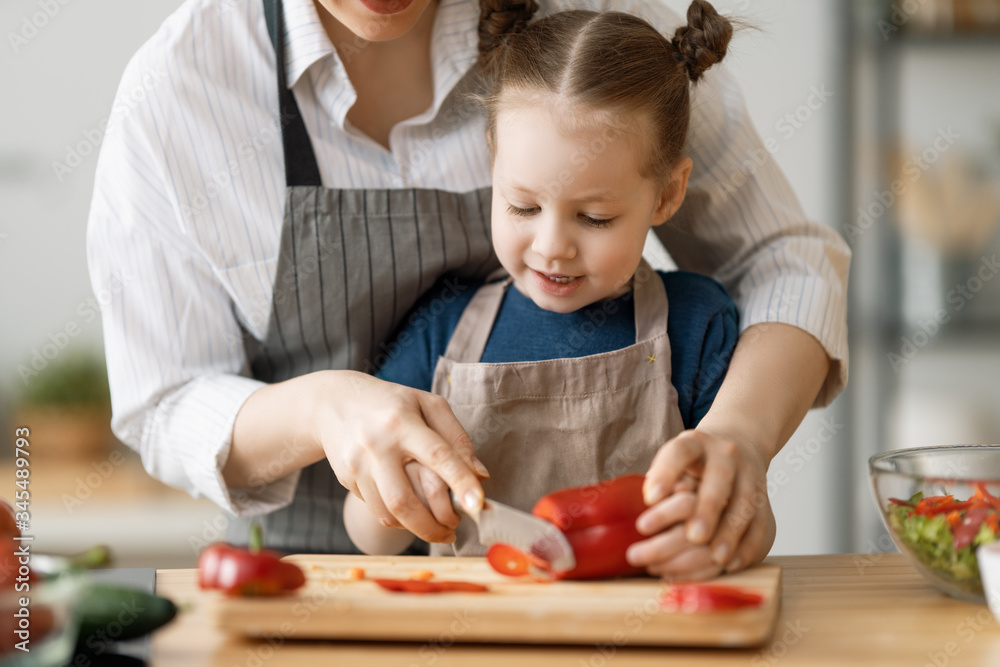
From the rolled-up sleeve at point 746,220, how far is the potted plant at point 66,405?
6.13 feet

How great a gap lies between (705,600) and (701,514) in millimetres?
112

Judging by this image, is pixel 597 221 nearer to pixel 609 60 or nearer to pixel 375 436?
pixel 609 60

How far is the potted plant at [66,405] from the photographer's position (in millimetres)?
2467

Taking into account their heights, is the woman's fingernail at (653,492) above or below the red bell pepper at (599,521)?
above

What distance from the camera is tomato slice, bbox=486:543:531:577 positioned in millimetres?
788

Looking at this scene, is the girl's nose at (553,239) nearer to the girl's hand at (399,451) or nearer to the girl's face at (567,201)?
the girl's face at (567,201)

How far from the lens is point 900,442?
7.88 feet

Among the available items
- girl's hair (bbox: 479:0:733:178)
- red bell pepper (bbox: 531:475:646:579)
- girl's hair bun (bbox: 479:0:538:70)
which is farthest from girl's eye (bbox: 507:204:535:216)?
red bell pepper (bbox: 531:475:646:579)

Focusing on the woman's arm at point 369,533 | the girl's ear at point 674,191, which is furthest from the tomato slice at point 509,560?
the girl's ear at point 674,191

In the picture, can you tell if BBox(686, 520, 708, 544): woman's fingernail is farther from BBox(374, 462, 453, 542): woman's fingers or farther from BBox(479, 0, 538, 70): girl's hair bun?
BBox(479, 0, 538, 70): girl's hair bun

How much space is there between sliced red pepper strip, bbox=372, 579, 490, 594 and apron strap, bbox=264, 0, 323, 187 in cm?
A: 53

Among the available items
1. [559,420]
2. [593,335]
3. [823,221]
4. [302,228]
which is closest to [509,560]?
[559,420]

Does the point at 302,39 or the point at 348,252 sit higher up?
the point at 302,39

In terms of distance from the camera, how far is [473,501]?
78 cm
